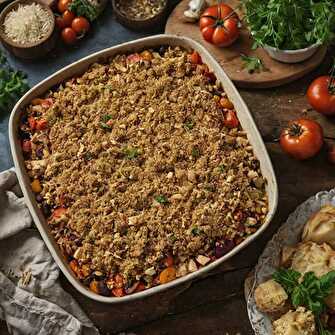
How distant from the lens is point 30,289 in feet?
13.5

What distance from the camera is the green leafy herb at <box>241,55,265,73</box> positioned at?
4.59 metres

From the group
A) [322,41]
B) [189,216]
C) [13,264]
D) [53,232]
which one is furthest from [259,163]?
[13,264]

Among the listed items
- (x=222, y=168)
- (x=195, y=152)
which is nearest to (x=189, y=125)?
(x=195, y=152)

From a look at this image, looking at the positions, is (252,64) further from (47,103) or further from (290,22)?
(47,103)

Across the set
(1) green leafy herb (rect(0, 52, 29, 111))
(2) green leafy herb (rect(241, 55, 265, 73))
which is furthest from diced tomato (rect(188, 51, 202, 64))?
(1) green leafy herb (rect(0, 52, 29, 111))

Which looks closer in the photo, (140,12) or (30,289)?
(30,289)

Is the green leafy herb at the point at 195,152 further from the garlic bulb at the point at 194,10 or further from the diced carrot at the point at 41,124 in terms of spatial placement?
the garlic bulb at the point at 194,10

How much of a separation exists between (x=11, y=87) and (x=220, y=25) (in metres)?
1.49

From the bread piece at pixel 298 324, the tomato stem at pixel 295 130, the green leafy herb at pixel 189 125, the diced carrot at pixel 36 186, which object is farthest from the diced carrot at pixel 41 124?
the bread piece at pixel 298 324

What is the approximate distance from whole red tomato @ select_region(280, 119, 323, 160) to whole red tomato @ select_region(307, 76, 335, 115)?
0.47 feet

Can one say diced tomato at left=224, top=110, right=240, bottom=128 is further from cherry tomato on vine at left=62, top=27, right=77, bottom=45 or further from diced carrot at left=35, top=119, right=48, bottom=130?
cherry tomato on vine at left=62, top=27, right=77, bottom=45

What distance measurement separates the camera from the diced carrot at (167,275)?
380 centimetres

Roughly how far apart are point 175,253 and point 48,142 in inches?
41.1

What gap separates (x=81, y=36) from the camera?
16.1 feet
